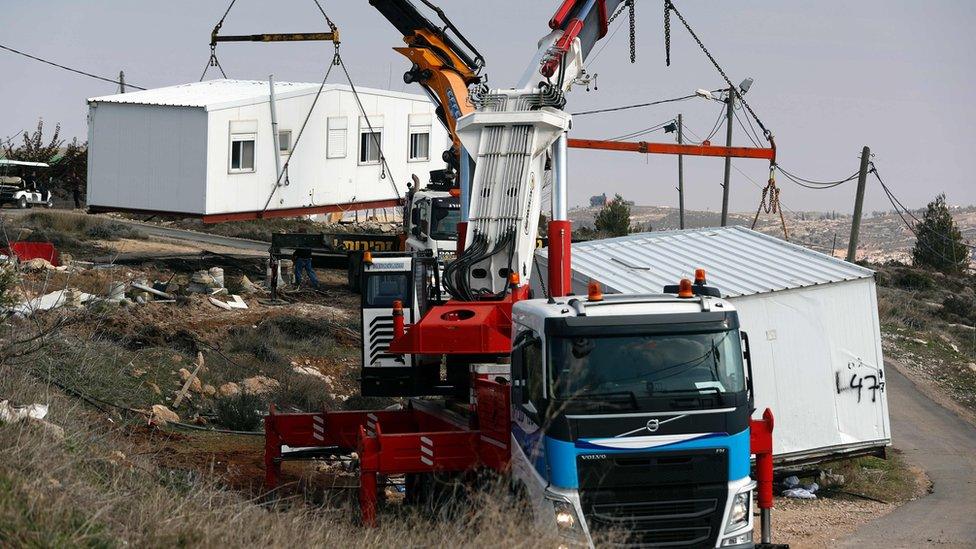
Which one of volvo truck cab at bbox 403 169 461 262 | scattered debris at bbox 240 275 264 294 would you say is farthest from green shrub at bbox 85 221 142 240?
volvo truck cab at bbox 403 169 461 262

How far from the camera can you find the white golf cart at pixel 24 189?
152 ft

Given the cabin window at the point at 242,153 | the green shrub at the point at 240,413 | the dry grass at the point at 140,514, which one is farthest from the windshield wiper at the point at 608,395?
the cabin window at the point at 242,153

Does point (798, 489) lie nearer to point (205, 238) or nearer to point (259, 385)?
point (259, 385)

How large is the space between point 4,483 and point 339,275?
88.7ft

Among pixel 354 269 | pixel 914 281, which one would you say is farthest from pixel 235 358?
pixel 914 281

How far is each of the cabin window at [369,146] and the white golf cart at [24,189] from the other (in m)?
16.6

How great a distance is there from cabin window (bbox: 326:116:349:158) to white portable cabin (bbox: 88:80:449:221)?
27 mm

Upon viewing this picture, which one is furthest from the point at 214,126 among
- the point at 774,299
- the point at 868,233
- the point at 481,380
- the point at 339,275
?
the point at 868,233

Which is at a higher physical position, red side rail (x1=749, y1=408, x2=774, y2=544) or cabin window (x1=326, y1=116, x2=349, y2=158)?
cabin window (x1=326, y1=116, x2=349, y2=158)

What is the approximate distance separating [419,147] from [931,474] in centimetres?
2066

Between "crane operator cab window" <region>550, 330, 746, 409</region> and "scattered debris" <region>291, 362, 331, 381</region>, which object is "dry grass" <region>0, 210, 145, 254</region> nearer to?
"scattered debris" <region>291, 362, 331, 381</region>

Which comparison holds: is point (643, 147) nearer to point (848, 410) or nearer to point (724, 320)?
point (848, 410)

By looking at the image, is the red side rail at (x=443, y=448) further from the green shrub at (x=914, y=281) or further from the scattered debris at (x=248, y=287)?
the green shrub at (x=914, y=281)

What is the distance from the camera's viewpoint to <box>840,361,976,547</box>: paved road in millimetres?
13430
